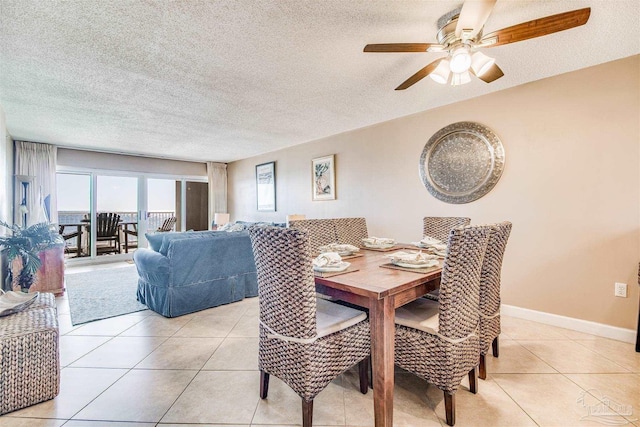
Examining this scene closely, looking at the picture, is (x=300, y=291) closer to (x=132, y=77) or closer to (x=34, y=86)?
(x=132, y=77)

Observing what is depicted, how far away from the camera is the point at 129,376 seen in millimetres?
1867

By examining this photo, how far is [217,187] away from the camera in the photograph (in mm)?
7148

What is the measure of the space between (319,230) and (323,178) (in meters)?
2.33

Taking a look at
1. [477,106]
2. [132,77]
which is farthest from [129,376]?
[477,106]

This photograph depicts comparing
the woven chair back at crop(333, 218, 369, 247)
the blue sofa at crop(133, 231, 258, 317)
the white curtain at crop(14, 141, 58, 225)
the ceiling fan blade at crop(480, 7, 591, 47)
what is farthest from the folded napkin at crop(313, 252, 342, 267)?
the white curtain at crop(14, 141, 58, 225)

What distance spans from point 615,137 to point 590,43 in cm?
83

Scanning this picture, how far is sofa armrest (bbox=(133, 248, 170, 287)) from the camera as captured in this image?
2.81 metres

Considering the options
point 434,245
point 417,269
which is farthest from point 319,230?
point 417,269

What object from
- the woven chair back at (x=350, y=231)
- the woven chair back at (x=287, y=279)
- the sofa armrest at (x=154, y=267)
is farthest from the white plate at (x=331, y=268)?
the sofa armrest at (x=154, y=267)

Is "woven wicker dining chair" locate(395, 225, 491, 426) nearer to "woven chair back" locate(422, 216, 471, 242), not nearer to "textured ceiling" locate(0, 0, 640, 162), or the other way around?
"woven chair back" locate(422, 216, 471, 242)

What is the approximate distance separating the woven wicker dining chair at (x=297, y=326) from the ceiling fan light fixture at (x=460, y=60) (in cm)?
151

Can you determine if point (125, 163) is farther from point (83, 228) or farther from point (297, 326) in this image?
point (297, 326)

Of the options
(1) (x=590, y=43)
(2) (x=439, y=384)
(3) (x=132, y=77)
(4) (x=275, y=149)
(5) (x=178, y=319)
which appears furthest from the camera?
(4) (x=275, y=149)

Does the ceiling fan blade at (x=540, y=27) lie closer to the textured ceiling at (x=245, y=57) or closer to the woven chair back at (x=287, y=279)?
the textured ceiling at (x=245, y=57)
